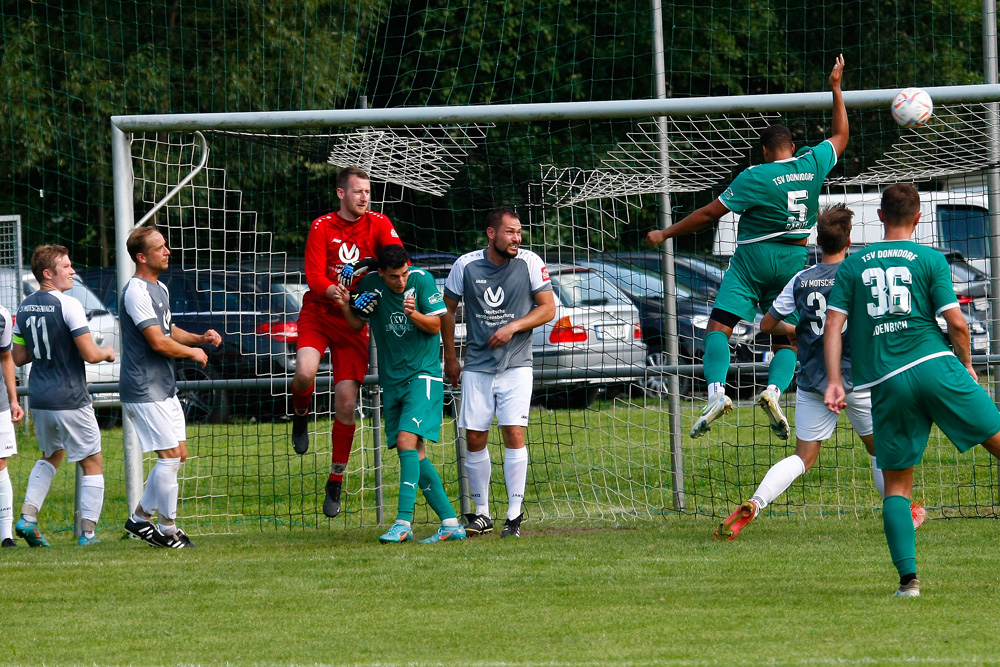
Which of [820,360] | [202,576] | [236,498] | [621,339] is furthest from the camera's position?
[236,498]

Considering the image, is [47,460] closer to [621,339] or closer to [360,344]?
[360,344]

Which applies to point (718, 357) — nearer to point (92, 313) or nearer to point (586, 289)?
point (586, 289)

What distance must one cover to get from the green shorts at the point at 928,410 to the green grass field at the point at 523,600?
742mm

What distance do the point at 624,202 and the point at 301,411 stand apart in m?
3.44

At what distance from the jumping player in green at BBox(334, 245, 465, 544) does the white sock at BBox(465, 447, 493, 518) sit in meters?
0.29

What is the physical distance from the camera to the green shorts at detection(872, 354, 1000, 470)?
5.82 m

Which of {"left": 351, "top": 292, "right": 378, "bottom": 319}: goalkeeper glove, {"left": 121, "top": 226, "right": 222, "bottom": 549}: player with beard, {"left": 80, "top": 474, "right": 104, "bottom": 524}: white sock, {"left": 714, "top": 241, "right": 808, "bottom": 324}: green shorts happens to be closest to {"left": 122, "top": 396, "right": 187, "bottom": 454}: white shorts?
{"left": 121, "top": 226, "right": 222, "bottom": 549}: player with beard

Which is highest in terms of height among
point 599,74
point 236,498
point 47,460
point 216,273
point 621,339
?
point 599,74

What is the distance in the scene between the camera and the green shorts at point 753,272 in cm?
835

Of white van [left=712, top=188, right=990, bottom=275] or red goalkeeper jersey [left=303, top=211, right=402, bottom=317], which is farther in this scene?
white van [left=712, top=188, right=990, bottom=275]

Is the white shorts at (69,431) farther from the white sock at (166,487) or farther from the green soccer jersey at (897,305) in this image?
the green soccer jersey at (897,305)

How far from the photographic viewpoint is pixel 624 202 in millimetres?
10914

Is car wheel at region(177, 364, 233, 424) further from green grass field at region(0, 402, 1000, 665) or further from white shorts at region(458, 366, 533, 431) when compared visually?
white shorts at region(458, 366, 533, 431)

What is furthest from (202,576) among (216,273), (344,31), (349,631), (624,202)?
(344,31)
